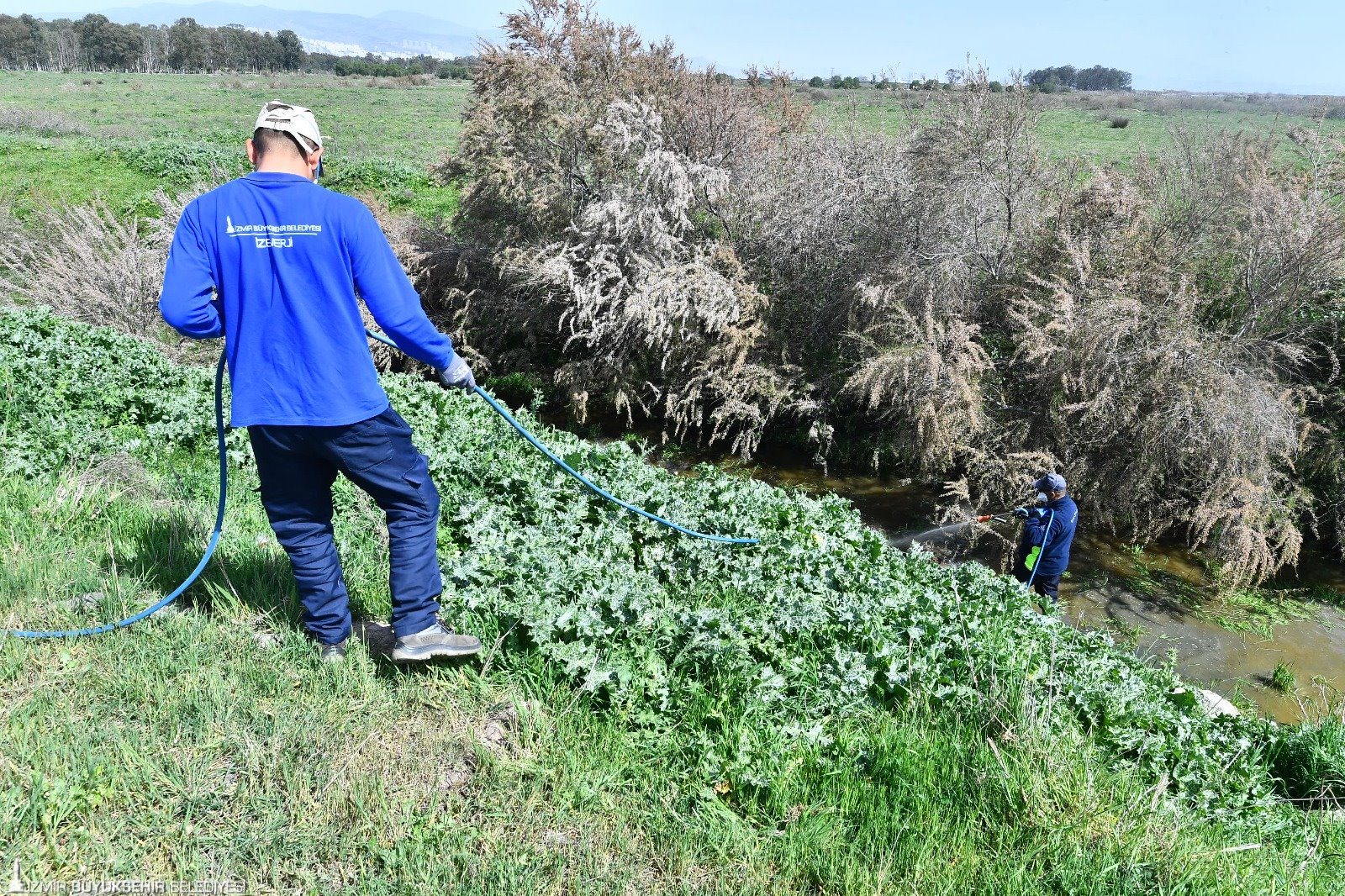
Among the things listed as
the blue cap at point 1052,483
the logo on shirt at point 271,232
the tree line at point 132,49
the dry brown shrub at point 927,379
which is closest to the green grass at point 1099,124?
the dry brown shrub at point 927,379

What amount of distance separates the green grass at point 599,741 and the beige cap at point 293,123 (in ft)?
6.41

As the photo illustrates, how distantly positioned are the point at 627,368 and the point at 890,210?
386 centimetres

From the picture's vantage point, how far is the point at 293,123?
10.6 feet

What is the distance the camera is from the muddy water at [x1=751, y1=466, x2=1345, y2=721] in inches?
271

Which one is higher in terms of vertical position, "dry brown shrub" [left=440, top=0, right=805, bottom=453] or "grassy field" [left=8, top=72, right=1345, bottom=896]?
"dry brown shrub" [left=440, top=0, right=805, bottom=453]

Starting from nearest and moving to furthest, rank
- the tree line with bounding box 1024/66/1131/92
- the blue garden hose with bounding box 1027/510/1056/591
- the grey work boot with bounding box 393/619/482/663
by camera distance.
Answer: the grey work boot with bounding box 393/619/482/663
the blue garden hose with bounding box 1027/510/1056/591
the tree line with bounding box 1024/66/1131/92

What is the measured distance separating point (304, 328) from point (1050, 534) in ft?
20.3

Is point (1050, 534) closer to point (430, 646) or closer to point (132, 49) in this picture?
point (430, 646)

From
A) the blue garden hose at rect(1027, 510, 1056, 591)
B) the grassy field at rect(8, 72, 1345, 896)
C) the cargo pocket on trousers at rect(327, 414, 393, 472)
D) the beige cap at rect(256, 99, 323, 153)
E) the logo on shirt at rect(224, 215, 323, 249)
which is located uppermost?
the beige cap at rect(256, 99, 323, 153)

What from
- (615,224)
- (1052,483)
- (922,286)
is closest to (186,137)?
(615,224)

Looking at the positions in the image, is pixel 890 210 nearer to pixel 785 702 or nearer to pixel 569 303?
pixel 569 303

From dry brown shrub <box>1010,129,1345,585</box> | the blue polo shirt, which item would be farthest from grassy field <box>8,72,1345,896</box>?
dry brown shrub <box>1010,129,1345,585</box>

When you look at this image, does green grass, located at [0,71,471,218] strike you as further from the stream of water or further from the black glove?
the stream of water

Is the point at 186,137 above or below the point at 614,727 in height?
above
